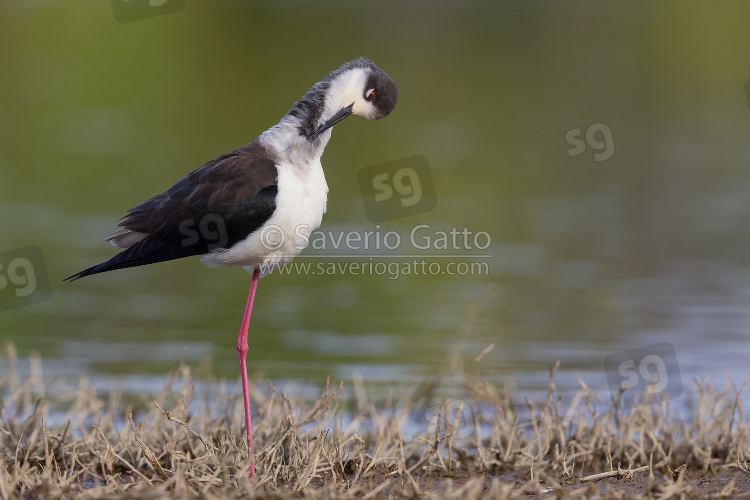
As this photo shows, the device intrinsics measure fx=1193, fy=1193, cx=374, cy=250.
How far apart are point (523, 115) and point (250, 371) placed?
1373 centimetres

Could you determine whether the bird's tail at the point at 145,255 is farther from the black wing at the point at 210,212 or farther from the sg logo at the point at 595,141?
the sg logo at the point at 595,141

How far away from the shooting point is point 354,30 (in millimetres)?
31062

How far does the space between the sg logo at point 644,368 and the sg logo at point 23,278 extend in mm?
5860

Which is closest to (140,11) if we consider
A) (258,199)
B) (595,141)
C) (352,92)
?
(595,141)

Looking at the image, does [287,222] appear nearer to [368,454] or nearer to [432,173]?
[368,454]

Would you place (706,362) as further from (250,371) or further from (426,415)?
(250,371)

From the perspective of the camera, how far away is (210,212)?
6.19m

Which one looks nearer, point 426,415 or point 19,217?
point 426,415

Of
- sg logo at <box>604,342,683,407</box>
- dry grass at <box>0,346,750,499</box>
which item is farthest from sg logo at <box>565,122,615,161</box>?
dry grass at <box>0,346,750,499</box>

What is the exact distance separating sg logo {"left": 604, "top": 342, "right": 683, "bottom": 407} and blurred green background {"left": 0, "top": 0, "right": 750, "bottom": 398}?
0.50ft

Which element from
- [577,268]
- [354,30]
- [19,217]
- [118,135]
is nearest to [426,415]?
[577,268]
